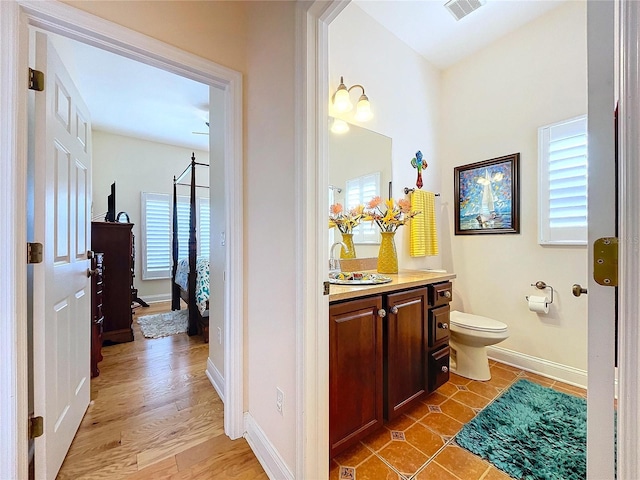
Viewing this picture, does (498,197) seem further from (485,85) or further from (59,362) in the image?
(59,362)

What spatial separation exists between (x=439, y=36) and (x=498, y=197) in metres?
1.66

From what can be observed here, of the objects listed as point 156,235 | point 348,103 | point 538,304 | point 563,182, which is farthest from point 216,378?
point 156,235

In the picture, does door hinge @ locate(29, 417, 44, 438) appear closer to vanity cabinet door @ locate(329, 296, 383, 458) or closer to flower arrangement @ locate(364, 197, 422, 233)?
vanity cabinet door @ locate(329, 296, 383, 458)

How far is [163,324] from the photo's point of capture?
3.55 metres

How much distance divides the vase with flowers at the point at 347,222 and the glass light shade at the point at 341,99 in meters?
0.77

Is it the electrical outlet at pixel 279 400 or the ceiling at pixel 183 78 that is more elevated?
the ceiling at pixel 183 78

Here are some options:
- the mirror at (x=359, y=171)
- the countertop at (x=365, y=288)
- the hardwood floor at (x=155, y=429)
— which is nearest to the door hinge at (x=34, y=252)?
the hardwood floor at (x=155, y=429)

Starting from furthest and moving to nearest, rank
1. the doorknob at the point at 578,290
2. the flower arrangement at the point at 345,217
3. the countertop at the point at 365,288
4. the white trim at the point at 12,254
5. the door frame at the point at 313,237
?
the flower arrangement at the point at 345,217, the countertop at the point at 365,288, the door frame at the point at 313,237, the white trim at the point at 12,254, the doorknob at the point at 578,290

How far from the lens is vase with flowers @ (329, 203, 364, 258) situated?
2.18 meters

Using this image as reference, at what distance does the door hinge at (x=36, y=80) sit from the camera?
1113 millimetres

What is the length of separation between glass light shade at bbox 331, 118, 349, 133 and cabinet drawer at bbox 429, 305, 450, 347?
5.11ft

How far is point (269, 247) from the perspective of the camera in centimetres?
135

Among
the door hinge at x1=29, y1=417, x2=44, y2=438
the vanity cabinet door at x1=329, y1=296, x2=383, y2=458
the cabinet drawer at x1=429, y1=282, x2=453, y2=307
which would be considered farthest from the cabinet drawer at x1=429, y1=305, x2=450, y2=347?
the door hinge at x1=29, y1=417, x2=44, y2=438

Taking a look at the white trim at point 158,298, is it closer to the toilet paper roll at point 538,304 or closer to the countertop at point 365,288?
the countertop at point 365,288
